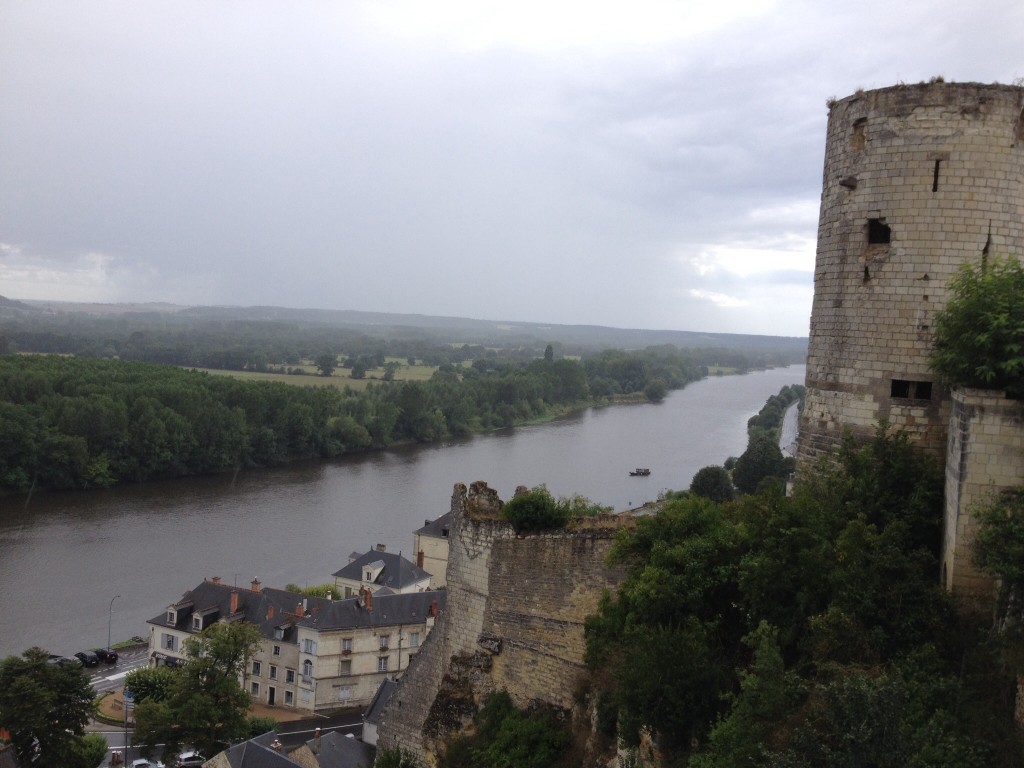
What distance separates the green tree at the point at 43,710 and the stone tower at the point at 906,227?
1661cm

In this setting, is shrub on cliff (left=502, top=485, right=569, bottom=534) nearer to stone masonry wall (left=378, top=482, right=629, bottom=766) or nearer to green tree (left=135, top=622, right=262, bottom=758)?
stone masonry wall (left=378, top=482, right=629, bottom=766)

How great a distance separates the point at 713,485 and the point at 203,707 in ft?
101

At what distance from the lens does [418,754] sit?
44.2 feet

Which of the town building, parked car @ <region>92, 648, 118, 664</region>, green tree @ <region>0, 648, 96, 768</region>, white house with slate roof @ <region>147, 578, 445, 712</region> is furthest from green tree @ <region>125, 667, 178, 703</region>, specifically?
the town building

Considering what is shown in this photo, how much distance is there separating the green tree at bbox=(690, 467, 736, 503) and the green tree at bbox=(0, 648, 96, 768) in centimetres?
3193

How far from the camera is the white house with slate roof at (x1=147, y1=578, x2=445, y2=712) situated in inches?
1074

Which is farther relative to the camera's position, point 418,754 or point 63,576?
point 63,576

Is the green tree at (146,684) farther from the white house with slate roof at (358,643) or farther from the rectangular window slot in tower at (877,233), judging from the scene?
the rectangular window slot in tower at (877,233)

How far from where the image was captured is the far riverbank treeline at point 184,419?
53.2 m

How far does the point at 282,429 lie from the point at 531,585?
5647cm

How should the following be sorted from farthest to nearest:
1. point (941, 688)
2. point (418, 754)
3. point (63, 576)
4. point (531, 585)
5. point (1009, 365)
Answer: point (63, 576) < point (418, 754) < point (531, 585) < point (1009, 365) < point (941, 688)

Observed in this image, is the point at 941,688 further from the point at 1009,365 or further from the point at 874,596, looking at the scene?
the point at 1009,365

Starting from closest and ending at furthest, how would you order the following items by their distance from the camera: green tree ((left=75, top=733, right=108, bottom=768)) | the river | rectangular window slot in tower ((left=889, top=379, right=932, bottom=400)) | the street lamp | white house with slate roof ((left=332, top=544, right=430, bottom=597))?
rectangular window slot in tower ((left=889, top=379, right=932, bottom=400)) → green tree ((left=75, top=733, right=108, bottom=768)) → the street lamp → white house with slate roof ((left=332, top=544, right=430, bottom=597)) → the river

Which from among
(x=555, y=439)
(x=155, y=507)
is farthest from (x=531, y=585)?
(x=555, y=439)
